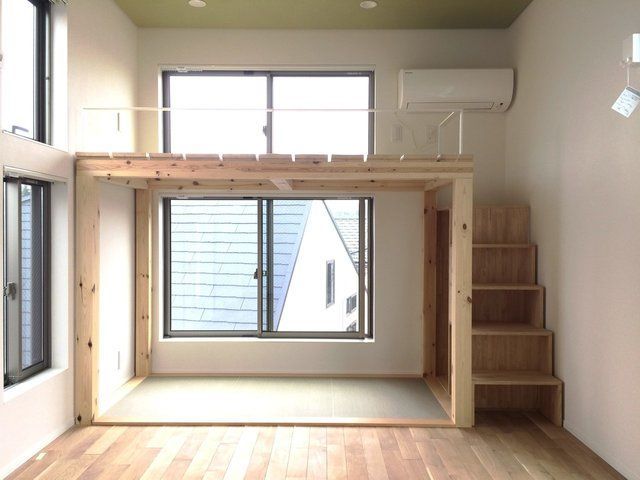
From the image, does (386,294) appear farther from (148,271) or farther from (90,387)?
(90,387)

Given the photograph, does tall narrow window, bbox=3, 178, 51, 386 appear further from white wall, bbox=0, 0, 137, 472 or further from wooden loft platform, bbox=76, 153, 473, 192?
wooden loft platform, bbox=76, 153, 473, 192

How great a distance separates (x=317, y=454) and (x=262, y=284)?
7.28 feet

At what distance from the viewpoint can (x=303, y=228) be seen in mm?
5344

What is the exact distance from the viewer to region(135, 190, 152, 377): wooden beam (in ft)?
16.6

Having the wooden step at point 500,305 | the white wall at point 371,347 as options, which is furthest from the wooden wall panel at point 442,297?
the wooden step at point 500,305

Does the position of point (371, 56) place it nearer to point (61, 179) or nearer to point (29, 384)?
point (61, 179)

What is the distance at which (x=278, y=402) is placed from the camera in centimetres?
433

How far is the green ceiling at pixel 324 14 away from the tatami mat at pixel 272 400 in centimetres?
334

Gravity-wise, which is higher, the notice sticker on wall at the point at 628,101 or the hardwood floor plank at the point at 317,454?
the notice sticker on wall at the point at 628,101

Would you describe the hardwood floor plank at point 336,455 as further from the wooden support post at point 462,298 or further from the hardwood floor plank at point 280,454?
the wooden support post at point 462,298

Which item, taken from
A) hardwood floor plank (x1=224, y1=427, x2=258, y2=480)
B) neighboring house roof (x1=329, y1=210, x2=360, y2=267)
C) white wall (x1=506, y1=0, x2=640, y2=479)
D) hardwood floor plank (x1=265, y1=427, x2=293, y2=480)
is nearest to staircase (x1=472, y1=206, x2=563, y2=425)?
white wall (x1=506, y1=0, x2=640, y2=479)

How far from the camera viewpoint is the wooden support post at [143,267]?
5062 millimetres

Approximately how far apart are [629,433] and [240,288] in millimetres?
3503

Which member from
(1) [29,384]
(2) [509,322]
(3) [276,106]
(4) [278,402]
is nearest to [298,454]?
(4) [278,402]
